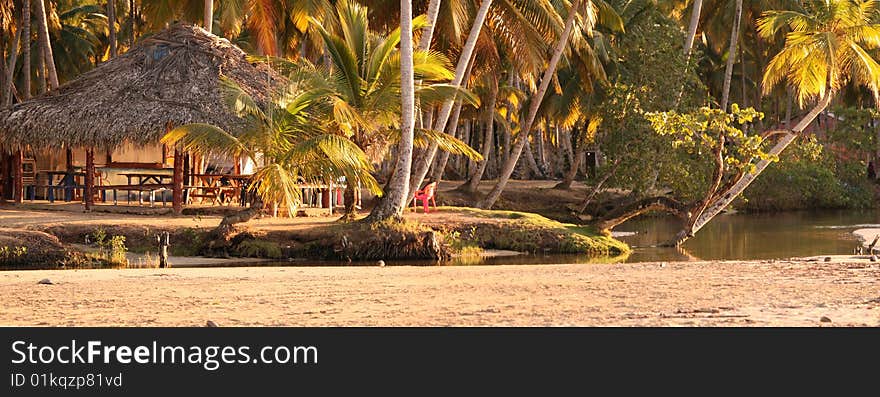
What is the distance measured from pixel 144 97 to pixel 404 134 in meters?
5.74

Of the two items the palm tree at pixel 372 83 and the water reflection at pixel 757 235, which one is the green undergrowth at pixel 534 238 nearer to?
the water reflection at pixel 757 235

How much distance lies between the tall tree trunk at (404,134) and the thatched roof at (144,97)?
125 inches

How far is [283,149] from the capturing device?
2052 cm

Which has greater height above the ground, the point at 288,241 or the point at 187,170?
the point at 187,170

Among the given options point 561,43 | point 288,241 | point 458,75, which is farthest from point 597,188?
point 288,241

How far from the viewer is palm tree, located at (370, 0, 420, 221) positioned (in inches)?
819

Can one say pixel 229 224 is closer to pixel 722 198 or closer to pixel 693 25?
pixel 722 198

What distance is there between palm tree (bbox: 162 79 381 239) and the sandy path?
5264mm

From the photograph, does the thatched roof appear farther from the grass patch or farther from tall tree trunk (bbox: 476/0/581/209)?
tall tree trunk (bbox: 476/0/581/209)

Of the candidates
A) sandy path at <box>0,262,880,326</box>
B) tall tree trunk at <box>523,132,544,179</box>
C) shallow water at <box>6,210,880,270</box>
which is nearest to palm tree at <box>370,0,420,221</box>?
shallow water at <box>6,210,880,270</box>

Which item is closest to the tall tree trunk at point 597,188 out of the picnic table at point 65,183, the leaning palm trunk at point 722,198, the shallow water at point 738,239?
the shallow water at point 738,239

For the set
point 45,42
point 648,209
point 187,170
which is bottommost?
point 648,209

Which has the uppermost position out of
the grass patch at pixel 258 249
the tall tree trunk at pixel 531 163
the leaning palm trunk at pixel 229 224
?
the tall tree trunk at pixel 531 163

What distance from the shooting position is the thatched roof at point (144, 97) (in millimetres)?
23172
